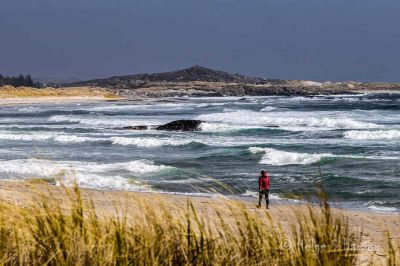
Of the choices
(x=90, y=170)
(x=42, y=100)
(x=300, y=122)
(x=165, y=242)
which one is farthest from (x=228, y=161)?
(x=42, y=100)

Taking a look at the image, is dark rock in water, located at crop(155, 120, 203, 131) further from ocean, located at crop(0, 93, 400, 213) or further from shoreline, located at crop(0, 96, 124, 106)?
shoreline, located at crop(0, 96, 124, 106)

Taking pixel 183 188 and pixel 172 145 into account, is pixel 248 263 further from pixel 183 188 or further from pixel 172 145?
pixel 172 145

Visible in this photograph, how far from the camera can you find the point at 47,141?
3422 cm

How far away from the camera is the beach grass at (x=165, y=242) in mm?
4656

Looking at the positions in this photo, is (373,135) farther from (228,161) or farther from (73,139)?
(73,139)

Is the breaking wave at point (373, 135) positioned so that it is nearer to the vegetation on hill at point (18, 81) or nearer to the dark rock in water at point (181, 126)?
the dark rock in water at point (181, 126)

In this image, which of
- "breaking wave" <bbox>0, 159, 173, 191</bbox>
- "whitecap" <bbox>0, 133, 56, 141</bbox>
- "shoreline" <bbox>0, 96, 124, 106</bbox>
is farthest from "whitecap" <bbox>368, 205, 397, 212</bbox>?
"shoreline" <bbox>0, 96, 124, 106</bbox>

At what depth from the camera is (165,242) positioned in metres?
4.86

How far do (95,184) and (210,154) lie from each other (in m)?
8.74

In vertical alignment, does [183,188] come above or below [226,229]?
below

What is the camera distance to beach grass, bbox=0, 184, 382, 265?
466cm

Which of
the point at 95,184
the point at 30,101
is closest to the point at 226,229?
the point at 95,184

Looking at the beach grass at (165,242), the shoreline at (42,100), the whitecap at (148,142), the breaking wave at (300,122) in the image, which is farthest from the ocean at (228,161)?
the shoreline at (42,100)

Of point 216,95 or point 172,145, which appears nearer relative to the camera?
point 172,145
